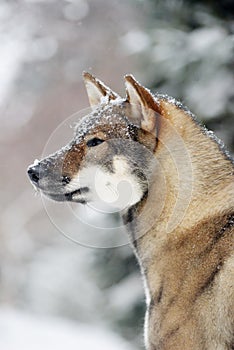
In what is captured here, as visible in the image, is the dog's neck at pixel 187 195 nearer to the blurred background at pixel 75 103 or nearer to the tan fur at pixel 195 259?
the tan fur at pixel 195 259

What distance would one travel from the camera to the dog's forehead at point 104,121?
135 inches

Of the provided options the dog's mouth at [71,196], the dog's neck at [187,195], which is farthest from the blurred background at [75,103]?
the dog's neck at [187,195]

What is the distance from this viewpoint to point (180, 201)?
335cm

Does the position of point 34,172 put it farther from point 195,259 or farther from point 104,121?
point 195,259

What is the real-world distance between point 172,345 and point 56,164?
99 centimetres

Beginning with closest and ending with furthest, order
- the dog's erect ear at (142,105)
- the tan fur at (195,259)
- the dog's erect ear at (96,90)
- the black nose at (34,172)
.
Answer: the tan fur at (195,259), the dog's erect ear at (142,105), the black nose at (34,172), the dog's erect ear at (96,90)

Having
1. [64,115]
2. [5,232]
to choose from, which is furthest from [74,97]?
[5,232]

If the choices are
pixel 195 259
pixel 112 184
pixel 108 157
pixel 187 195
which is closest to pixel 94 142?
pixel 108 157

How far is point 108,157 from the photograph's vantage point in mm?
3406

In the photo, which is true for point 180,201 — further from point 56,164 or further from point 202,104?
point 202,104

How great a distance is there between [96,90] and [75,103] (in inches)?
241

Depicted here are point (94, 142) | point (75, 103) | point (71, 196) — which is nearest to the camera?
point (94, 142)

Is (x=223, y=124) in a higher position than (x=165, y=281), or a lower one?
higher

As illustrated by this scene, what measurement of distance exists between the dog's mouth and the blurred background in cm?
346
